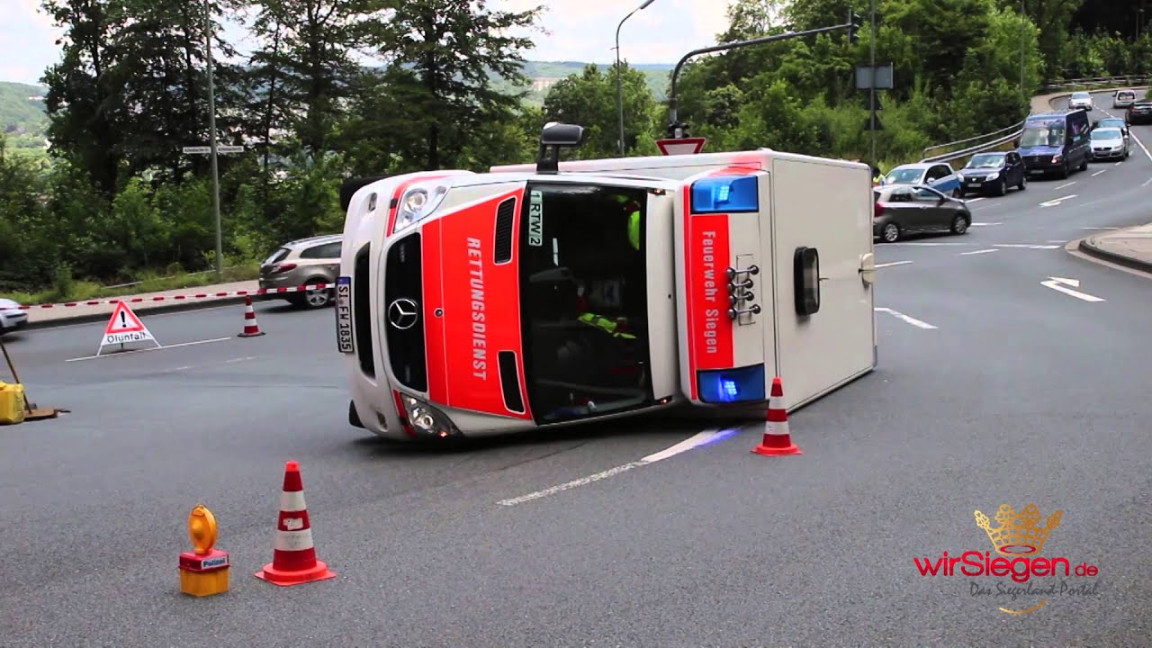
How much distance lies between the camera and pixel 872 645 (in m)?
5.19

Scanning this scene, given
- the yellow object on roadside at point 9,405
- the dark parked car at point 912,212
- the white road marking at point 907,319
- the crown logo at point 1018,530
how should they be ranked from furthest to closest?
the dark parked car at point 912,212 < the white road marking at point 907,319 < the yellow object on roadside at point 9,405 < the crown logo at point 1018,530

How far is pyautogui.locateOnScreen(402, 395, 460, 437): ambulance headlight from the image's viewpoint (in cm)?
955

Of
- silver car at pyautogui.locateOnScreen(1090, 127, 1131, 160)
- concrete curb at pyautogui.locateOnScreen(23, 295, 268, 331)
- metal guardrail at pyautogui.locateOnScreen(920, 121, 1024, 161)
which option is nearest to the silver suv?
concrete curb at pyautogui.locateOnScreen(23, 295, 268, 331)

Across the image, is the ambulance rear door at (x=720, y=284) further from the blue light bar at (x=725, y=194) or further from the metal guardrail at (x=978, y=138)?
the metal guardrail at (x=978, y=138)

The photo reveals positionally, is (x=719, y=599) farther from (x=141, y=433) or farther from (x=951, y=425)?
(x=141, y=433)

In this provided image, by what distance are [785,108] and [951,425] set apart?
59.6m

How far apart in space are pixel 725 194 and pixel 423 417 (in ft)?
10.1

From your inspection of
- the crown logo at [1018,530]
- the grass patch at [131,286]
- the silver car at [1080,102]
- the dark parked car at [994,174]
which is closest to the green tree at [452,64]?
the grass patch at [131,286]

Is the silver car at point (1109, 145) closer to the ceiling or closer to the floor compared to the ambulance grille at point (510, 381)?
closer to the ceiling

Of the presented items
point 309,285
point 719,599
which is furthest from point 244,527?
point 309,285

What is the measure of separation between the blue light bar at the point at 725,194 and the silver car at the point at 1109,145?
186 ft

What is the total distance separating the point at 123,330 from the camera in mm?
21703

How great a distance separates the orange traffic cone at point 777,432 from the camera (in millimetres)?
9328

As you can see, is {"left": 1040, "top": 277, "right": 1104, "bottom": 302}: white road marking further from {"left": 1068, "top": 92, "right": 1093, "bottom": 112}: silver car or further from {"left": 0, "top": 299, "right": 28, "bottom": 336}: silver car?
{"left": 1068, "top": 92, "right": 1093, "bottom": 112}: silver car
